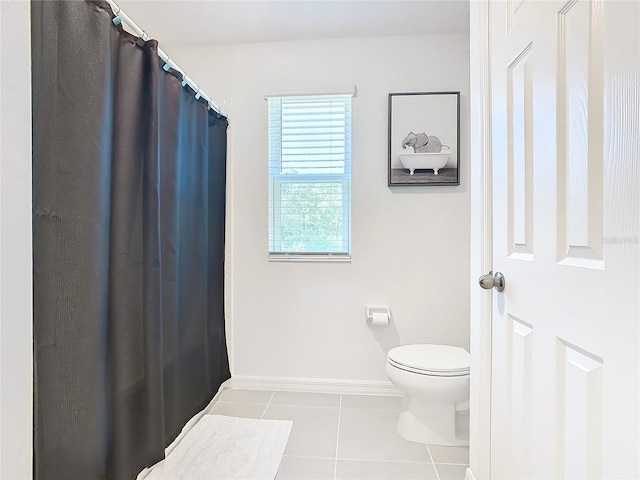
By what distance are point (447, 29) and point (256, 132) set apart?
137 centimetres

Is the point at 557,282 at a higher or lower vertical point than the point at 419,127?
lower

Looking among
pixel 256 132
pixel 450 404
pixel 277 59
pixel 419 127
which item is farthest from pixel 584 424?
pixel 277 59

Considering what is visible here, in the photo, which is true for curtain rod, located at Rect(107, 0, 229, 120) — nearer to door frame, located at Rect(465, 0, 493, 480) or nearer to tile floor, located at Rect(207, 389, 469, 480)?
door frame, located at Rect(465, 0, 493, 480)

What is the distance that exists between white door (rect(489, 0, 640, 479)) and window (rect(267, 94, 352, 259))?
127 cm

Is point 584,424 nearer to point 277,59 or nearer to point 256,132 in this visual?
point 256,132

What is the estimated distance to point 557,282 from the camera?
83cm

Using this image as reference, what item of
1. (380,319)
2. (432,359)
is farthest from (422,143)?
(432,359)

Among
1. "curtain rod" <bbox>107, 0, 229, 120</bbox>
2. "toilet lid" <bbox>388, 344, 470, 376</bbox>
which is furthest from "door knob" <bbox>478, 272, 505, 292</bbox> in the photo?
"curtain rod" <bbox>107, 0, 229, 120</bbox>

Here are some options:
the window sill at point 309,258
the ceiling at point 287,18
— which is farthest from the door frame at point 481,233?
the window sill at point 309,258

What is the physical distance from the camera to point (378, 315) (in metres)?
2.25

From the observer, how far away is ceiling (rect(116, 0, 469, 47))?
200cm

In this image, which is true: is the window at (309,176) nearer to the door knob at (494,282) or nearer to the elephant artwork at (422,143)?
the elephant artwork at (422,143)

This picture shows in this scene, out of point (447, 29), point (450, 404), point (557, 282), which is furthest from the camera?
point (447, 29)

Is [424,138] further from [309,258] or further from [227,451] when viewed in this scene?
[227,451]
